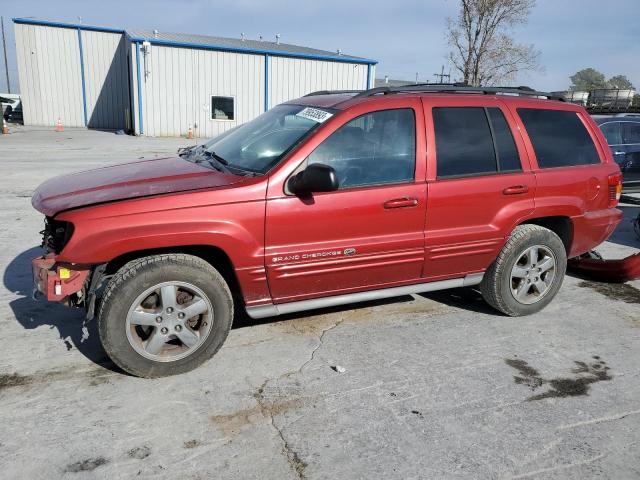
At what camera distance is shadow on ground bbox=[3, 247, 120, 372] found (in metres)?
3.66

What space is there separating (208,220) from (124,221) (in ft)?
1.63

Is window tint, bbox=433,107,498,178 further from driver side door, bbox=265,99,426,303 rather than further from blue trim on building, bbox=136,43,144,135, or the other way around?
blue trim on building, bbox=136,43,144,135

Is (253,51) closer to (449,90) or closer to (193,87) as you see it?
(193,87)

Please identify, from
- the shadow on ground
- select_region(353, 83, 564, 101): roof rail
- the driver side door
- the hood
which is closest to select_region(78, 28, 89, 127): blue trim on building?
the shadow on ground

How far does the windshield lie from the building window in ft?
76.4

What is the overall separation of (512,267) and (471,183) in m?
0.87

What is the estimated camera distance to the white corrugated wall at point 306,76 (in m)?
27.4

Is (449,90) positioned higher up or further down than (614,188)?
higher up

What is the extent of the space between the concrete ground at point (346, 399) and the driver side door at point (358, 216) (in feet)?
1.75

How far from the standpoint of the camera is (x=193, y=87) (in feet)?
85.0

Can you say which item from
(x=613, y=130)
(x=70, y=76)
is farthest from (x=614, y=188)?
(x=70, y=76)

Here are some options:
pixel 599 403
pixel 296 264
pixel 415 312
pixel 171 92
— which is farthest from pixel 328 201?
pixel 171 92

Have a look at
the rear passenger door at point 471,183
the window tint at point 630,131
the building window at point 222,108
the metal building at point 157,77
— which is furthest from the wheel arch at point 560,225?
the building window at point 222,108

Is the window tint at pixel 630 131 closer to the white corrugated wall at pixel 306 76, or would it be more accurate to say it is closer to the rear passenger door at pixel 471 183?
the rear passenger door at pixel 471 183
